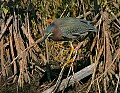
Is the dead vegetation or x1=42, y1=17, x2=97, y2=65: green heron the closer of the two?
x1=42, y1=17, x2=97, y2=65: green heron

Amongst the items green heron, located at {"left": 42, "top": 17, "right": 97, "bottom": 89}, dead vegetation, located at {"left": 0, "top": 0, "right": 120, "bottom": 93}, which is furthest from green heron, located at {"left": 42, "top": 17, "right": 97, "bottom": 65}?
dead vegetation, located at {"left": 0, "top": 0, "right": 120, "bottom": 93}

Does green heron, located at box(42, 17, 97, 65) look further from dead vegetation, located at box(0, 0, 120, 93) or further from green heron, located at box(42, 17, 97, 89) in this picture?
dead vegetation, located at box(0, 0, 120, 93)

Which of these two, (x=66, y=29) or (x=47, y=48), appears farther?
(x=47, y=48)

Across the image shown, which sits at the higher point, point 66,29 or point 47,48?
point 66,29

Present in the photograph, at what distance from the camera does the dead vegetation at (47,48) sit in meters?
4.44

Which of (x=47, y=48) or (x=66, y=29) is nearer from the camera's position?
(x=66, y=29)

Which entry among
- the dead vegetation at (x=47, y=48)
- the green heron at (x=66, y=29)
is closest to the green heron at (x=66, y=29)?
the green heron at (x=66, y=29)

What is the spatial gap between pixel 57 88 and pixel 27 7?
3.82ft

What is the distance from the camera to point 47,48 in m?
4.95

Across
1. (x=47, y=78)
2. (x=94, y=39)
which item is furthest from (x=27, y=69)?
(x=94, y=39)

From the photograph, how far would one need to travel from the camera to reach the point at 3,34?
5.12m

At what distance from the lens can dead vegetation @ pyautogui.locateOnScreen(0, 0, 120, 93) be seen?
444 cm

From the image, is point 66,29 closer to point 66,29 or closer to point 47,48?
point 66,29

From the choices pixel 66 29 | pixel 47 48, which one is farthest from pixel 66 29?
pixel 47 48
